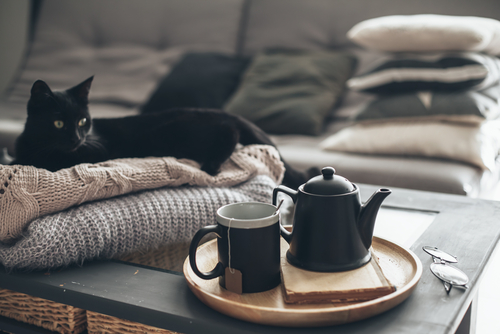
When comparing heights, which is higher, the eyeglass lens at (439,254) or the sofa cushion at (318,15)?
the sofa cushion at (318,15)

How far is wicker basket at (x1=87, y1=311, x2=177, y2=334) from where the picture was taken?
44cm

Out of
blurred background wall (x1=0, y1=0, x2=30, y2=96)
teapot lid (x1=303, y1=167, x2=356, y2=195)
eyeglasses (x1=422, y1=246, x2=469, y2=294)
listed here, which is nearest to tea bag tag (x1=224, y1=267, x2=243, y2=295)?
teapot lid (x1=303, y1=167, x2=356, y2=195)

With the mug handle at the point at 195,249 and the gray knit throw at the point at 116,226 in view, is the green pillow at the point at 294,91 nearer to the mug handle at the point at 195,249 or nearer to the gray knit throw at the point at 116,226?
the gray knit throw at the point at 116,226

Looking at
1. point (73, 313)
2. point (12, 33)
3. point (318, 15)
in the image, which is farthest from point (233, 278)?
point (12, 33)

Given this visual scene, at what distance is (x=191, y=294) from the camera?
0.45 m

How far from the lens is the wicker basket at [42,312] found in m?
0.48

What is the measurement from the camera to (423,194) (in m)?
0.84

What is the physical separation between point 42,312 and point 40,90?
0.32m

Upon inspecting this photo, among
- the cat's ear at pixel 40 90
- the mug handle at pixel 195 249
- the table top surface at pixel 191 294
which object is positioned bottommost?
the table top surface at pixel 191 294

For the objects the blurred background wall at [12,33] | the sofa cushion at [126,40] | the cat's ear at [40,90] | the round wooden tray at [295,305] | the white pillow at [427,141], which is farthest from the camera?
the blurred background wall at [12,33]

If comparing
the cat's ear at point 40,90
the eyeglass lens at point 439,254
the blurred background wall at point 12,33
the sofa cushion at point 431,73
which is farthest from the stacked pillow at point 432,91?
the blurred background wall at point 12,33

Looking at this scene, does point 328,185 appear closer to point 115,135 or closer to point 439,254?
point 439,254

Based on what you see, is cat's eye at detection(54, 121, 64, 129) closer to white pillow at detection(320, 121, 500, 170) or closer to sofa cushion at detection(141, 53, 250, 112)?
white pillow at detection(320, 121, 500, 170)

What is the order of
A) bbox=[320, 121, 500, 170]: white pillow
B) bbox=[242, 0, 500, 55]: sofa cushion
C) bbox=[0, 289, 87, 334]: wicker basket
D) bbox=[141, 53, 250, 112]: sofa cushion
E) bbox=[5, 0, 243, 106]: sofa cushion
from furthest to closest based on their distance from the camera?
bbox=[5, 0, 243, 106]: sofa cushion, bbox=[141, 53, 250, 112]: sofa cushion, bbox=[242, 0, 500, 55]: sofa cushion, bbox=[320, 121, 500, 170]: white pillow, bbox=[0, 289, 87, 334]: wicker basket
